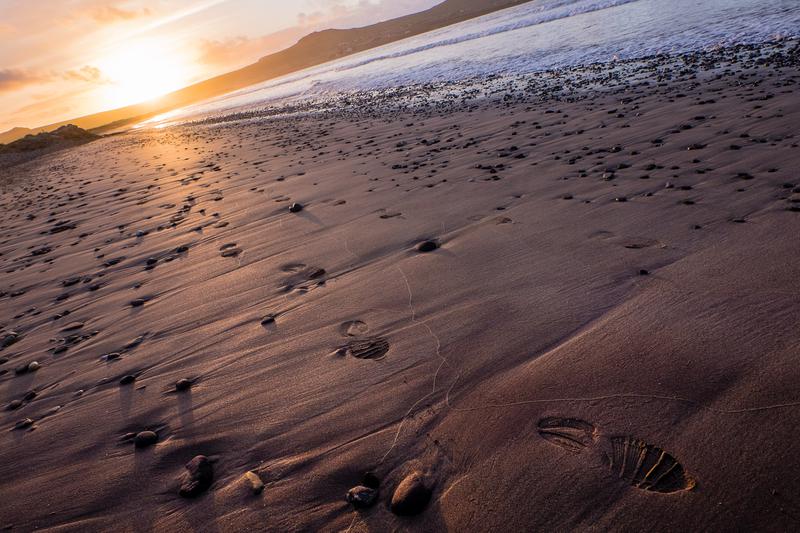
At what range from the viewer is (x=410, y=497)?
1642 mm

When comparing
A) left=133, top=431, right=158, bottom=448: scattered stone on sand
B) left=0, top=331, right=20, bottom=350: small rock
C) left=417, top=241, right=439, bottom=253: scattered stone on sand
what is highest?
left=0, top=331, right=20, bottom=350: small rock

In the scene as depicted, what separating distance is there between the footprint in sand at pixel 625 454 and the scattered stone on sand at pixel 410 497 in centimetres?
58

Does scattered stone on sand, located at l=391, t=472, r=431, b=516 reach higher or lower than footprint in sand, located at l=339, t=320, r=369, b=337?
lower

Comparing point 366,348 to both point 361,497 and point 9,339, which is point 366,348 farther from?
point 9,339

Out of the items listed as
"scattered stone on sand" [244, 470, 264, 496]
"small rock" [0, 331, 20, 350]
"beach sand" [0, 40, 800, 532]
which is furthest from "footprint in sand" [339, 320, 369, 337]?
"small rock" [0, 331, 20, 350]

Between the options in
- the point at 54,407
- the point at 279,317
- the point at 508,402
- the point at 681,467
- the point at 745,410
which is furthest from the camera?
the point at 279,317

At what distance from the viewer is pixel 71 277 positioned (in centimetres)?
479

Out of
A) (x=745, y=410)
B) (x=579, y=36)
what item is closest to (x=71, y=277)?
(x=745, y=410)

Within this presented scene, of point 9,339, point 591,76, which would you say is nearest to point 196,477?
point 9,339

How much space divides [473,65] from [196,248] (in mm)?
19014

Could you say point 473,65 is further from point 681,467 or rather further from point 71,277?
point 681,467

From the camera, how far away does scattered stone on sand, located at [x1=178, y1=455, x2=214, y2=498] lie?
1886 mm

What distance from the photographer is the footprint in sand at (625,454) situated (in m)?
1.58

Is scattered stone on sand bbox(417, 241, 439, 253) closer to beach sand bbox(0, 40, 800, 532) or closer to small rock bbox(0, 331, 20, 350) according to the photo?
beach sand bbox(0, 40, 800, 532)
